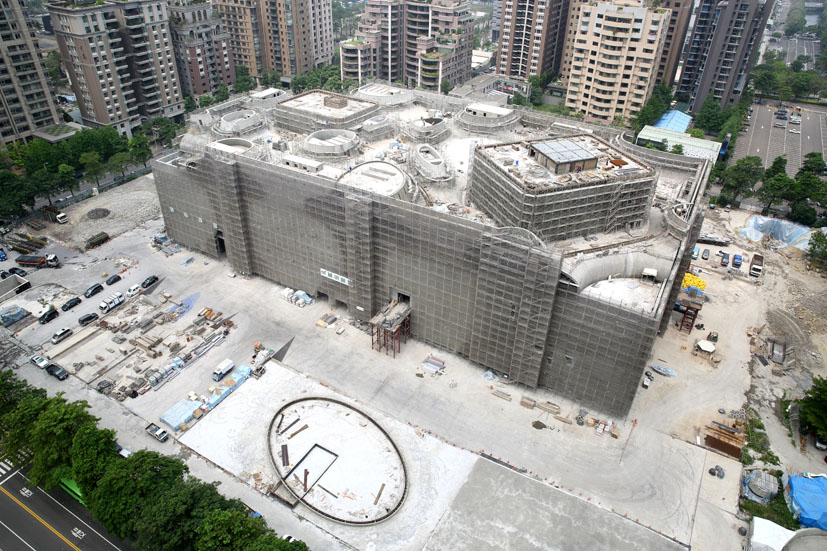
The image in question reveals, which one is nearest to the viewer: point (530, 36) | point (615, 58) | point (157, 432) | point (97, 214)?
point (157, 432)

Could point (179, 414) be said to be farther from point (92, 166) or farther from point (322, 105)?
point (92, 166)

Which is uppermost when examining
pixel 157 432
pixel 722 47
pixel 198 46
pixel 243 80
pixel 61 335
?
pixel 722 47

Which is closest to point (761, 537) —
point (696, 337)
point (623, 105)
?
point (696, 337)

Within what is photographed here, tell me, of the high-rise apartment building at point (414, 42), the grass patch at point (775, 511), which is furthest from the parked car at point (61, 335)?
the high-rise apartment building at point (414, 42)

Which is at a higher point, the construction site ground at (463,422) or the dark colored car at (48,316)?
the dark colored car at (48,316)

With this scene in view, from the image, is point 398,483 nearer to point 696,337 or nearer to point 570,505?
point 570,505

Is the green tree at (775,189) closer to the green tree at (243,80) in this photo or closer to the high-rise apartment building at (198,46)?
the green tree at (243,80)

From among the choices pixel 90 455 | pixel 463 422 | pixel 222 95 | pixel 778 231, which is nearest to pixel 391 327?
pixel 463 422
